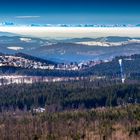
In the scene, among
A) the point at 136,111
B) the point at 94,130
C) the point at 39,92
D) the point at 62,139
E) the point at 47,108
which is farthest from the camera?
the point at 39,92

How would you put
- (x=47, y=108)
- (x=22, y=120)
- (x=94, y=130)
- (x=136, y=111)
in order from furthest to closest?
(x=47, y=108) → (x=136, y=111) → (x=22, y=120) → (x=94, y=130)

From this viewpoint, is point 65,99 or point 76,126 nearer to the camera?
point 76,126

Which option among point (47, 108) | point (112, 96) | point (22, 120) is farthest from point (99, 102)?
point (22, 120)

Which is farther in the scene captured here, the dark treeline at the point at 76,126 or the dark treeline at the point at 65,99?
the dark treeline at the point at 65,99

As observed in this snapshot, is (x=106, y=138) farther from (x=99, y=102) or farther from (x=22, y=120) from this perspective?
(x=99, y=102)

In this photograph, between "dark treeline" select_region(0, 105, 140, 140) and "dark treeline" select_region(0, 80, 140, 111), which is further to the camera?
"dark treeline" select_region(0, 80, 140, 111)

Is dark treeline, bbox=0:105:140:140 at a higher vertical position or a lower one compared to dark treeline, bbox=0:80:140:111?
higher

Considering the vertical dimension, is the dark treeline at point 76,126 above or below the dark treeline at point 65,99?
above

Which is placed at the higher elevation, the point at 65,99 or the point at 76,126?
the point at 76,126

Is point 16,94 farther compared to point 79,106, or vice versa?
point 16,94
